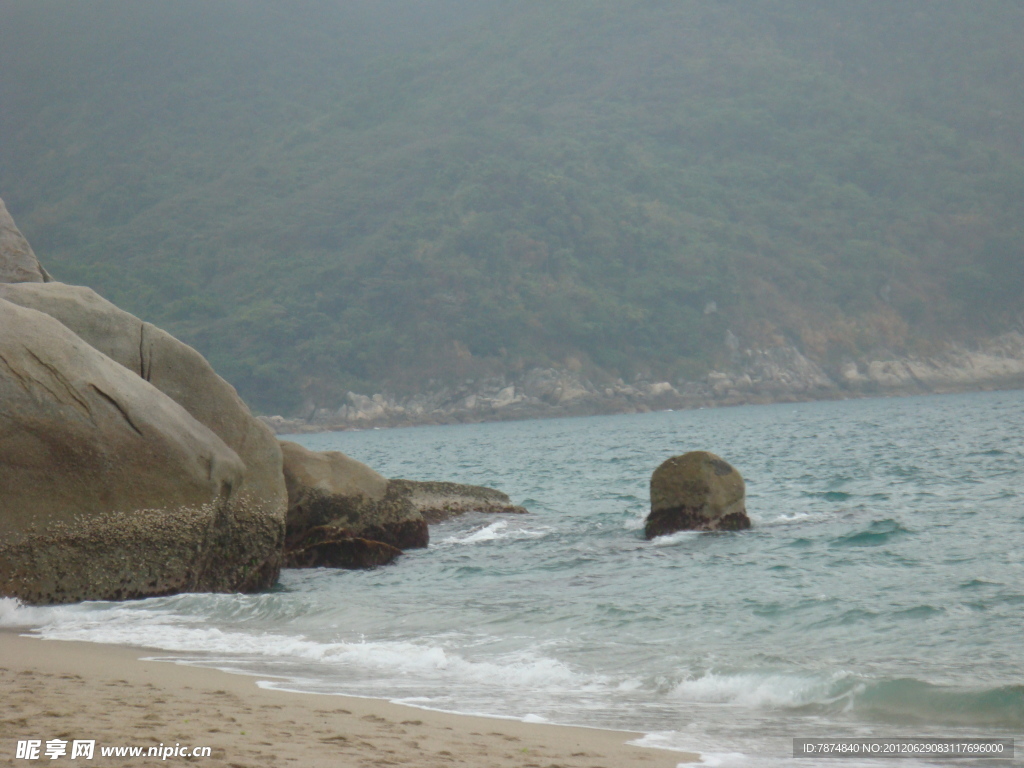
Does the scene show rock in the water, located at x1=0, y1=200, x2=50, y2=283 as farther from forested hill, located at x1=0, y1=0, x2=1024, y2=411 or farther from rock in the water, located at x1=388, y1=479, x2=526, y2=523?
forested hill, located at x1=0, y1=0, x2=1024, y2=411

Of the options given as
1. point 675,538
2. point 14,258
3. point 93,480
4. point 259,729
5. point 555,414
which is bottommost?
point 555,414

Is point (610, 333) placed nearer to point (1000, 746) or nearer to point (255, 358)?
point (255, 358)

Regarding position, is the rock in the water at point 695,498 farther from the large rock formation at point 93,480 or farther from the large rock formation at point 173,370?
the large rock formation at point 93,480

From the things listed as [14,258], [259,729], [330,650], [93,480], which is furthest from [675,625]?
[14,258]

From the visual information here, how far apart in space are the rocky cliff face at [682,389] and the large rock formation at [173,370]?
8174 centimetres

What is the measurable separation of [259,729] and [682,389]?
307ft

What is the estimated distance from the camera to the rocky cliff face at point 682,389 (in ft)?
309

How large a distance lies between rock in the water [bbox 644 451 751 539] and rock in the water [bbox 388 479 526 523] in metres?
4.43

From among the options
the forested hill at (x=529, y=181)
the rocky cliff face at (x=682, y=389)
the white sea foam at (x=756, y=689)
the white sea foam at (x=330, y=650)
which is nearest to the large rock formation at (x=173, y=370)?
the white sea foam at (x=330, y=650)

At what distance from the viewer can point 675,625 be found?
9.00 m

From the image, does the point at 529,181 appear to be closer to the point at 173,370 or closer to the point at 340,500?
the point at 340,500

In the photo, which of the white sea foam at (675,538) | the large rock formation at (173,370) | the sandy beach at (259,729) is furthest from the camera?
the white sea foam at (675,538)

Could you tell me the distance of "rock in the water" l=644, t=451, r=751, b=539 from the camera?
48.0ft

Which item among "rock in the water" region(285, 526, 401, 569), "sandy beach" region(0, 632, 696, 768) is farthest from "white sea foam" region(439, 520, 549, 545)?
"sandy beach" region(0, 632, 696, 768)
